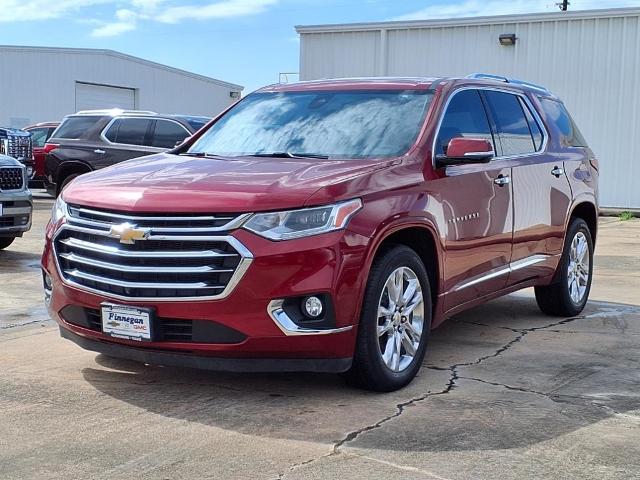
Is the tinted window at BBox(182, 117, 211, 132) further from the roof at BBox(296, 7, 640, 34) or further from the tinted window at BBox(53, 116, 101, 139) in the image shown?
the roof at BBox(296, 7, 640, 34)

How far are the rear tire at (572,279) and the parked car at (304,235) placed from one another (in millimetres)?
920

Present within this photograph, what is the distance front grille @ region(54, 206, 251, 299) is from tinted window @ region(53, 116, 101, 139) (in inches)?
449

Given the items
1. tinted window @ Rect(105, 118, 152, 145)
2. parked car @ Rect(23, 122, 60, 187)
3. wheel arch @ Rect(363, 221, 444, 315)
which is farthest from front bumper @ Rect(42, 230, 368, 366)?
parked car @ Rect(23, 122, 60, 187)

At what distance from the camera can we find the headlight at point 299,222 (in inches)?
173

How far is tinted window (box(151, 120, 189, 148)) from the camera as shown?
1501 cm

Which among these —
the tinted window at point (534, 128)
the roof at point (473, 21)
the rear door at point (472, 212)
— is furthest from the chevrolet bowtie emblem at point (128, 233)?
the roof at point (473, 21)

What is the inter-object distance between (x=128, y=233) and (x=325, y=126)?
5.44ft

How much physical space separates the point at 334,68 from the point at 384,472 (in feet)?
66.0

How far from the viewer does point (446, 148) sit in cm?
550

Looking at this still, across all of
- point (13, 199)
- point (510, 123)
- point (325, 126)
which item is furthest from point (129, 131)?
point (325, 126)

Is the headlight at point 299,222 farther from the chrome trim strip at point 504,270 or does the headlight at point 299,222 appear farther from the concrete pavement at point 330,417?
the chrome trim strip at point 504,270

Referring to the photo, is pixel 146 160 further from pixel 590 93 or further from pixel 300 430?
pixel 590 93

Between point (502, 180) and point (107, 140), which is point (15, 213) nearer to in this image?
point (107, 140)

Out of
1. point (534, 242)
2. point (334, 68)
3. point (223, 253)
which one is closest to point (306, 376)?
point (223, 253)
